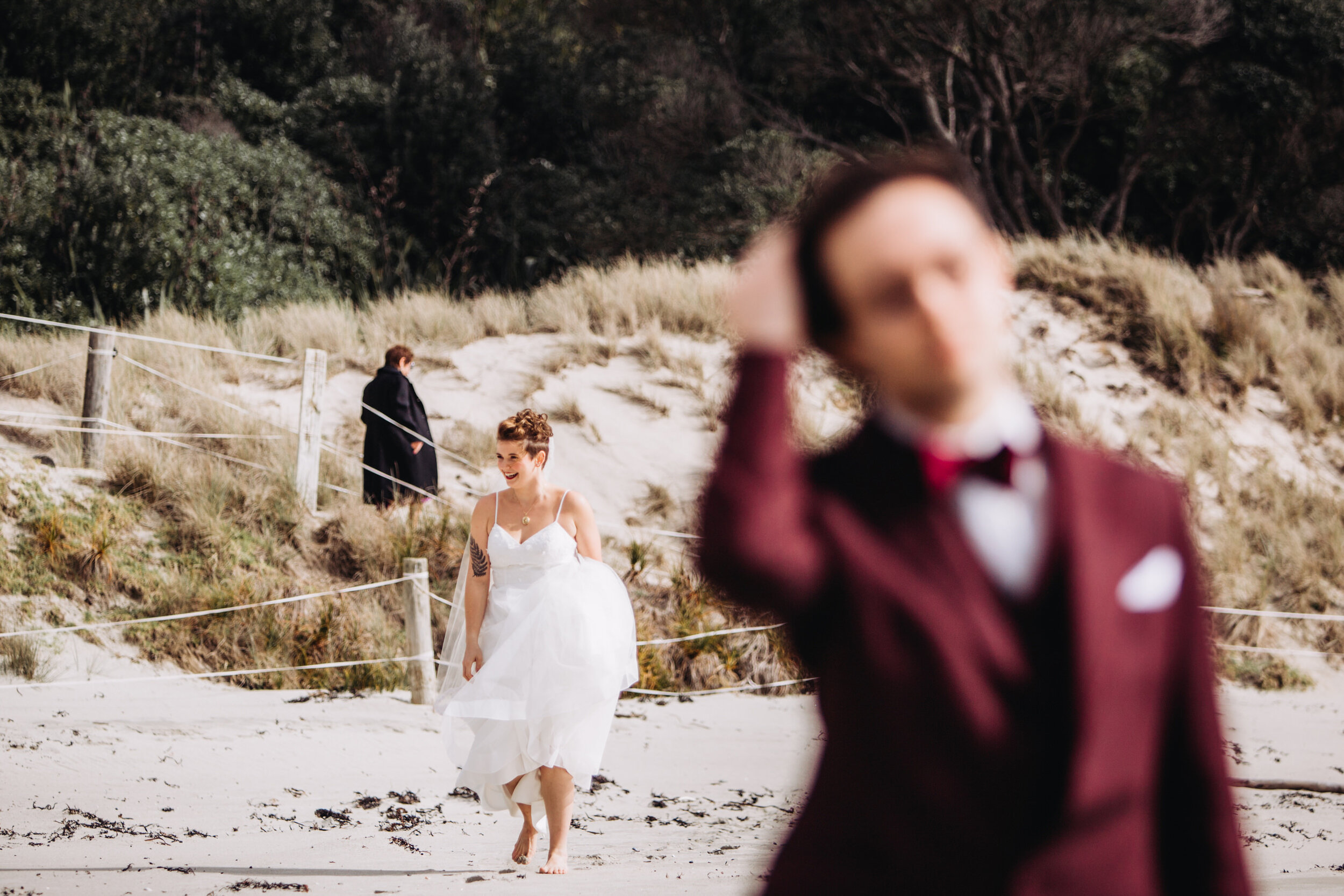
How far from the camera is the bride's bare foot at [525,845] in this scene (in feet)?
14.4

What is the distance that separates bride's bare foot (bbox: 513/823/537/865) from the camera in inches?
173

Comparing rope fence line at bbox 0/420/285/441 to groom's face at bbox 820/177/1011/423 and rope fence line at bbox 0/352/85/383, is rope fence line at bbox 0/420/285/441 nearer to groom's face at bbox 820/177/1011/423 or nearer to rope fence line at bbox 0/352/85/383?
rope fence line at bbox 0/352/85/383

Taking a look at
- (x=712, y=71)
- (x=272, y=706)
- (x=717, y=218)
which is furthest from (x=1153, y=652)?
(x=712, y=71)

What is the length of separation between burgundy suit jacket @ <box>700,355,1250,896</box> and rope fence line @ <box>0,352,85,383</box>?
34.0 ft

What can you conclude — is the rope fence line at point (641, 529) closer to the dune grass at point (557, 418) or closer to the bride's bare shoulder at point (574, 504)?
the dune grass at point (557, 418)

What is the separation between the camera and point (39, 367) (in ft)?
31.4

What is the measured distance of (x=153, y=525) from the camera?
840cm

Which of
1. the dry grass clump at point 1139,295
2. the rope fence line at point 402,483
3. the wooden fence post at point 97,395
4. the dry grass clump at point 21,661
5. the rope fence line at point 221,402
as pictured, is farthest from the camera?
the dry grass clump at point 1139,295

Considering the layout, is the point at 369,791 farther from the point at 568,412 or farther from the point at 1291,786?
the point at 568,412

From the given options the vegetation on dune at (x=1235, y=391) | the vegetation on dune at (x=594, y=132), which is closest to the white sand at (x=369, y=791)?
the vegetation on dune at (x=1235, y=391)

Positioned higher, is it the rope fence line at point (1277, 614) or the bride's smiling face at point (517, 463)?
the bride's smiling face at point (517, 463)

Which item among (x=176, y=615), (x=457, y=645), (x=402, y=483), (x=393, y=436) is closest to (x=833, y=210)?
(x=457, y=645)

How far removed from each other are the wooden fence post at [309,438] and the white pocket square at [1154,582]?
8769 mm

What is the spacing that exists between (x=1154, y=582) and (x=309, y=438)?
890 cm
